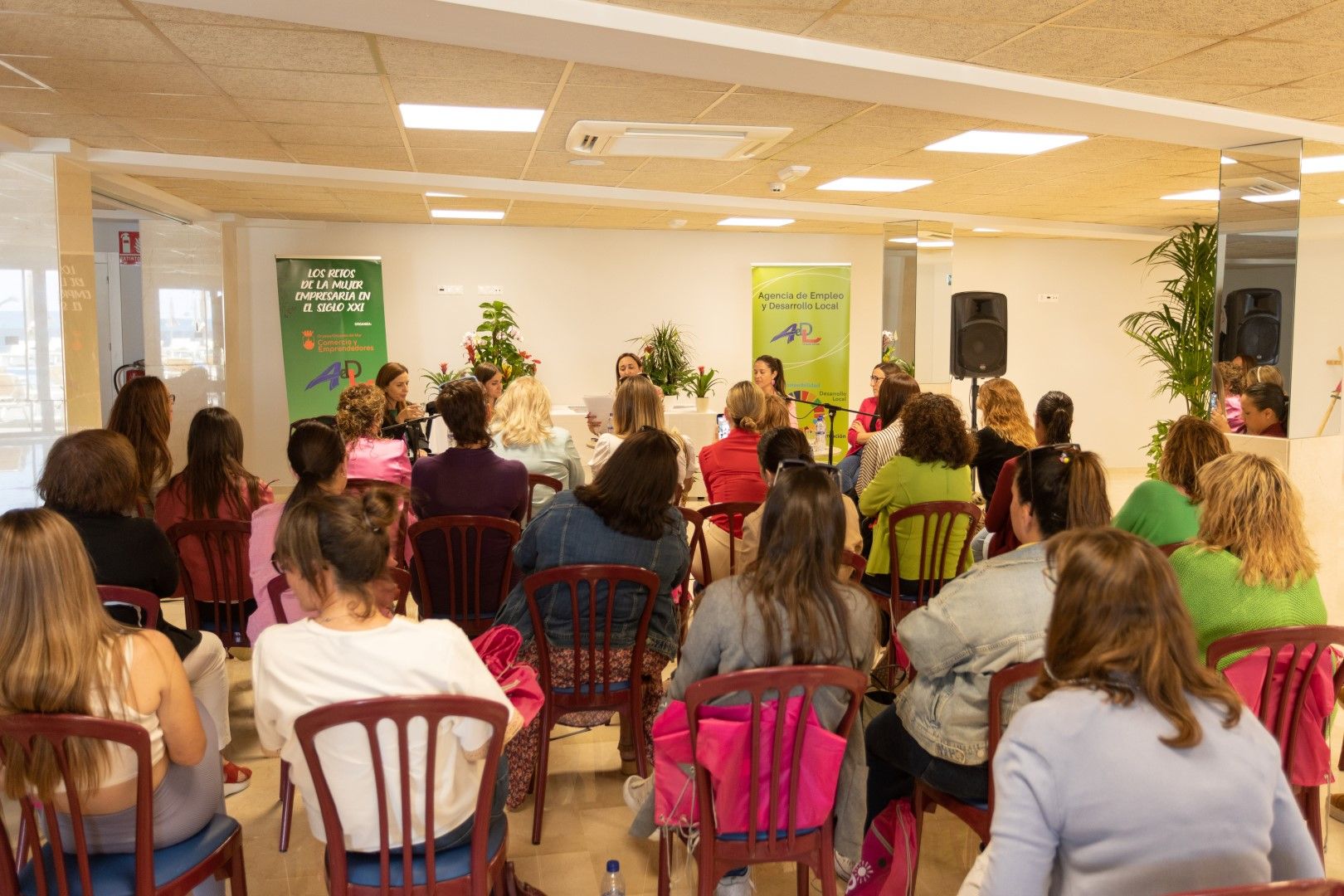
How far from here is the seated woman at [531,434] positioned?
4.65 metres

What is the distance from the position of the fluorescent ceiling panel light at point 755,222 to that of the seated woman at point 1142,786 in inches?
319

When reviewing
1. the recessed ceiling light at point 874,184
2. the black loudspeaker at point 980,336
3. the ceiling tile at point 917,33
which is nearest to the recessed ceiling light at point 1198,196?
the black loudspeaker at point 980,336

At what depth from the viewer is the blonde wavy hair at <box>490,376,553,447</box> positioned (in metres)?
4.65

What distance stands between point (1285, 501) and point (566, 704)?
80.3 inches

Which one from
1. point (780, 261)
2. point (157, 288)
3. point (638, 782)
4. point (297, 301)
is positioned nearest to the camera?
point (638, 782)

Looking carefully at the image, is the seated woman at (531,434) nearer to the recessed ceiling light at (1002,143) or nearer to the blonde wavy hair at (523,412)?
the blonde wavy hair at (523,412)

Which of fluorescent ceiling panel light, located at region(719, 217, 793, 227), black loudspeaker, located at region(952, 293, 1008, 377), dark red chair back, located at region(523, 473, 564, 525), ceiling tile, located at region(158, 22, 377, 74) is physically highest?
fluorescent ceiling panel light, located at region(719, 217, 793, 227)

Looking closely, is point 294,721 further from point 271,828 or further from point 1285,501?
point 1285,501

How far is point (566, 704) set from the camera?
3.17m

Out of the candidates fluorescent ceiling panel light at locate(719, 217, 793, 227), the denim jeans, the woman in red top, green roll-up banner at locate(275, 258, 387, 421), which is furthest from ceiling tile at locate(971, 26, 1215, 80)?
green roll-up banner at locate(275, 258, 387, 421)

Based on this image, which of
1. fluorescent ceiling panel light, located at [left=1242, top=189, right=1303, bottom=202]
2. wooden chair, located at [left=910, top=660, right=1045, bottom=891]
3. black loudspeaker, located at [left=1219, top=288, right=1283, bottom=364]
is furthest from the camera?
black loudspeaker, located at [left=1219, top=288, right=1283, bottom=364]

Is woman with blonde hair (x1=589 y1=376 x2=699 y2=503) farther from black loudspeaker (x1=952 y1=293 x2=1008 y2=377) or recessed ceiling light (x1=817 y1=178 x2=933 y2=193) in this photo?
black loudspeaker (x1=952 y1=293 x2=1008 y2=377)

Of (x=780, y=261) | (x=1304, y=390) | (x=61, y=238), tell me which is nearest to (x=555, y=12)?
(x=61, y=238)

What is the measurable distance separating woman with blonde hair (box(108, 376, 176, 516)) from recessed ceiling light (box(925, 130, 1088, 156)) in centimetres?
412
